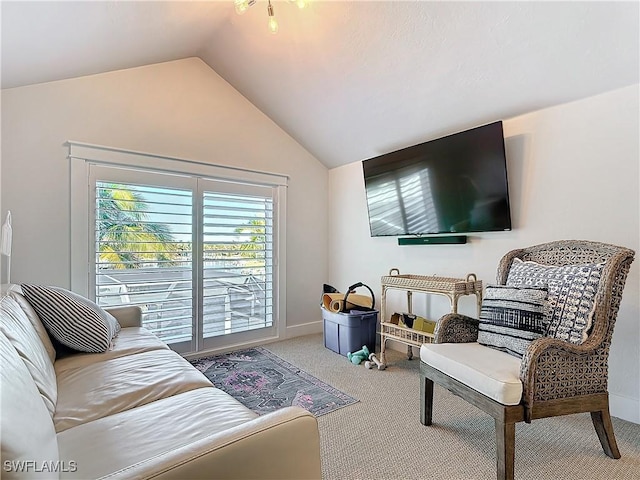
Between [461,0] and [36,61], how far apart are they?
2639 mm

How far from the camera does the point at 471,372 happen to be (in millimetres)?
1610

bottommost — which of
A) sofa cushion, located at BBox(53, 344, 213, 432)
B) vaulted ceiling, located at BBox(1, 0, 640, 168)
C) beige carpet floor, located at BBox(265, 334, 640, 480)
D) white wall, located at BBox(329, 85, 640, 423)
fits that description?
beige carpet floor, located at BBox(265, 334, 640, 480)

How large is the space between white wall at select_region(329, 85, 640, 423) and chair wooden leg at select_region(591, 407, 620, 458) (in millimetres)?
570

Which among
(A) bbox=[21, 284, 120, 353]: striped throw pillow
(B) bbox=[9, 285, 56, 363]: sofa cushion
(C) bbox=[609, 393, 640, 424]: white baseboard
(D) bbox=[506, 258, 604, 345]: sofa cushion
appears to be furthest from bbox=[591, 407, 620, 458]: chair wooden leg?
(B) bbox=[9, 285, 56, 363]: sofa cushion

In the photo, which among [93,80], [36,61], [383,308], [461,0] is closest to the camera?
[461,0]

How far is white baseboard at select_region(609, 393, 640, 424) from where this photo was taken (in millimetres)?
2027

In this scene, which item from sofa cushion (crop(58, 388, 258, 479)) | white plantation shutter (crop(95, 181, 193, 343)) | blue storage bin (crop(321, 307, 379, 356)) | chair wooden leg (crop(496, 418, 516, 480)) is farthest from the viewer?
blue storage bin (crop(321, 307, 379, 356))

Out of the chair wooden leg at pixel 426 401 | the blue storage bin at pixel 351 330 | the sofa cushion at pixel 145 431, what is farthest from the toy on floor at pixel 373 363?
the sofa cushion at pixel 145 431

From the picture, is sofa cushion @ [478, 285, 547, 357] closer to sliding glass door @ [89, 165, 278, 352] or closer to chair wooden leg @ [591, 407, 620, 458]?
chair wooden leg @ [591, 407, 620, 458]

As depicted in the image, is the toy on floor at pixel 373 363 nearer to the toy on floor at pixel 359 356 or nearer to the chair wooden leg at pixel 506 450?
the toy on floor at pixel 359 356

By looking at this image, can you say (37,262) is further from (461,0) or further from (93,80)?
(461,0)

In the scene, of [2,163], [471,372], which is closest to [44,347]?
[2,163]

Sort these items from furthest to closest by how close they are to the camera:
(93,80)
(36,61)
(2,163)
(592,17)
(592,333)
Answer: (93,80) → (2,163) → (36,61) → (592,17) → (592,333)

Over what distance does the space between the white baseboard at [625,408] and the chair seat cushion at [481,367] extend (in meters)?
0.99
